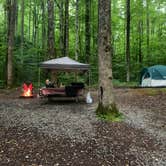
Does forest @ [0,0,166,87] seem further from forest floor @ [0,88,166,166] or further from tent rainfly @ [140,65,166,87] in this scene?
forest floor @ [0,88,166,166]

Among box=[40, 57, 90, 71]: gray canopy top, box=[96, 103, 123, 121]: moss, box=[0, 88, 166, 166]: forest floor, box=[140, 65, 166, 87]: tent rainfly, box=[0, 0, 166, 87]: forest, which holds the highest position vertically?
box=[0, 0, 166, 87]: forest

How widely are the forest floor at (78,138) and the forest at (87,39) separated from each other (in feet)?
30.8

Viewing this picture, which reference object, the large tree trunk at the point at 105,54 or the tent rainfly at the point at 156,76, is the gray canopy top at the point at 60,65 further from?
the tent rainfly at the point at 156,76

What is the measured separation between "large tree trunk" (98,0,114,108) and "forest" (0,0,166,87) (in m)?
9.70

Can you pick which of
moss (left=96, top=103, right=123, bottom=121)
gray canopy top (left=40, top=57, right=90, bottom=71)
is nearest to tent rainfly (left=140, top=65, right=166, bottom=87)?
gray canopy top (left=40, top=57, right=90, bottom=71)

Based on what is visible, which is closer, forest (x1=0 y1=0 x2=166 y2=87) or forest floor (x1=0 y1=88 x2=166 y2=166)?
forest floor (x1=0 y1=88 x2=166 y2=166)

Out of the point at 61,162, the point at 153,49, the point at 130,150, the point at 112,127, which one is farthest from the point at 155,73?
the point at 61,162

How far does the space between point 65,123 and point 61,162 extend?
268 cm

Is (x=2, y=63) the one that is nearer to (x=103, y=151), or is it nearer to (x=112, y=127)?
(x=112, y=127)

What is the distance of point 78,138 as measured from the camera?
6855 millimetres

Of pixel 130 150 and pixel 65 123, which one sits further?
pixel 65 123

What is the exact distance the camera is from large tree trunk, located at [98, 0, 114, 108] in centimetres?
905

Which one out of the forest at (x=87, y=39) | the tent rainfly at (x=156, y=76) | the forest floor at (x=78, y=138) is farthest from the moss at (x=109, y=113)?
the tent rainfly at (x=156, y=76)

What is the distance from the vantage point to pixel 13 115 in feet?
30.1
